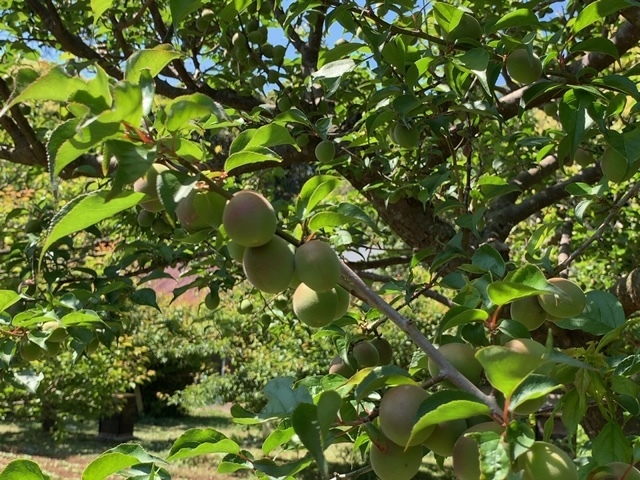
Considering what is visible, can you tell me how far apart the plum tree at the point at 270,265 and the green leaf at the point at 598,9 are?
83 cm

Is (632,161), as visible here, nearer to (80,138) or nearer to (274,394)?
(274,394)

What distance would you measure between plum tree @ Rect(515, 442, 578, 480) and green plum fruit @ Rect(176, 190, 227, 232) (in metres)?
0.46

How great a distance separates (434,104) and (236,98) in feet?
5.15

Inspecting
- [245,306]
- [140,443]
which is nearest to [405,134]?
[245,306]

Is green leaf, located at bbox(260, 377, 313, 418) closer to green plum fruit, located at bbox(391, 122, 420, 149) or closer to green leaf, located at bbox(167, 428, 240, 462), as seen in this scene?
green leaf, located at bbox(167, 428, 240, 462)

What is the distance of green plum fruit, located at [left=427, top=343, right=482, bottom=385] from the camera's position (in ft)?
2.76

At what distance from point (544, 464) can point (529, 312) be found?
37 cm

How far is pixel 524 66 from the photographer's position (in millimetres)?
1284

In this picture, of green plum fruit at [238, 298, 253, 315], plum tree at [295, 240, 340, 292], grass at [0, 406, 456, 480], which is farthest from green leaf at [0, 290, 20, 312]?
grass at [0, 406, 456, 480]

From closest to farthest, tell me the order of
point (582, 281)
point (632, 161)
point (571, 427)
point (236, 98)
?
1. point (571, 427)
2. point (632, 161)
3. point (236, 98)
4. point (582, 281)

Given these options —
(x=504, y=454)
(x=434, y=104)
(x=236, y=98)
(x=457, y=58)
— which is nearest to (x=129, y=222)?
(x=236, y=98)

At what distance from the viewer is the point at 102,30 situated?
3254mm

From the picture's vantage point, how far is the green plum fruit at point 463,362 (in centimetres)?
84

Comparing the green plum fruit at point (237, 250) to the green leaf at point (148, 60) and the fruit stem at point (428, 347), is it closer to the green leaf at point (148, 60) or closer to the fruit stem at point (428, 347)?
the fruit stem at point (428, 347)
